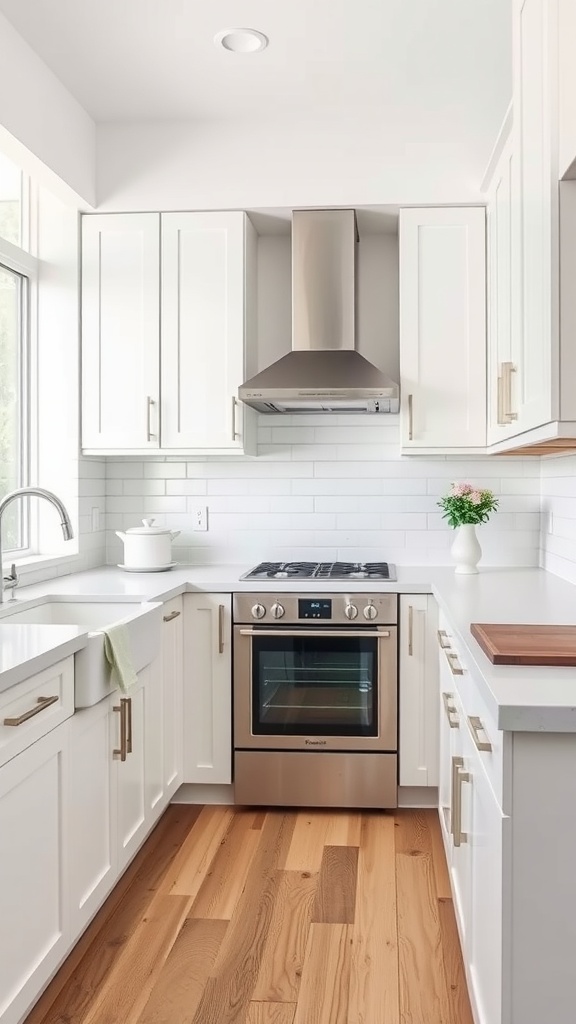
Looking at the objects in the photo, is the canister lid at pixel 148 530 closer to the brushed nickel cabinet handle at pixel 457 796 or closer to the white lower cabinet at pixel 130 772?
the white lower cabinet at pixel 130 772

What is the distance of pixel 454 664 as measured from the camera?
7.63 feet

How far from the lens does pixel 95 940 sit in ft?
7.73

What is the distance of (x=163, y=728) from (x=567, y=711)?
2.00 m

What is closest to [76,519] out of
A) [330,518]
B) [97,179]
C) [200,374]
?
[200,374]

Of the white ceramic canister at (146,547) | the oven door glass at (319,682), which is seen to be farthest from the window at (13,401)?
the oven door glass at (319,682)

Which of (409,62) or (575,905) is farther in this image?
(409,62)

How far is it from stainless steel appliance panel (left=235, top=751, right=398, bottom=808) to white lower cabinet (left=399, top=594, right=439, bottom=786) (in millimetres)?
84

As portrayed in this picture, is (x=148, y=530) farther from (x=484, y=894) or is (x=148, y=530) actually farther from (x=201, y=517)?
(x=484, y=894)

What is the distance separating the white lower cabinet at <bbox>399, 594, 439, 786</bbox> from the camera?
3229mm

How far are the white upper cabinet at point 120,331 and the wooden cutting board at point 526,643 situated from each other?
6.51 ft

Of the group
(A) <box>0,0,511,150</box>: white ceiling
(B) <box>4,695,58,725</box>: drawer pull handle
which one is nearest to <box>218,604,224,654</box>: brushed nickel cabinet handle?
(B) <box>4,695,58,725</box>: drawer pull handle

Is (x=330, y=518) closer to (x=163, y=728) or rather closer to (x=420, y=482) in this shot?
(x=420, y=482)

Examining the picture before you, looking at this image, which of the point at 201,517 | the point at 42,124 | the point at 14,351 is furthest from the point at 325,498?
the point at 42,124

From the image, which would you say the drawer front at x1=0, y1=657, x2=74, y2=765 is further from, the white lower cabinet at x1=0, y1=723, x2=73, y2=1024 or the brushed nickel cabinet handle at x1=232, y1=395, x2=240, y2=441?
the brushed nickel cabinet handle at x1=232, y1=395, x2=240, y2=441
